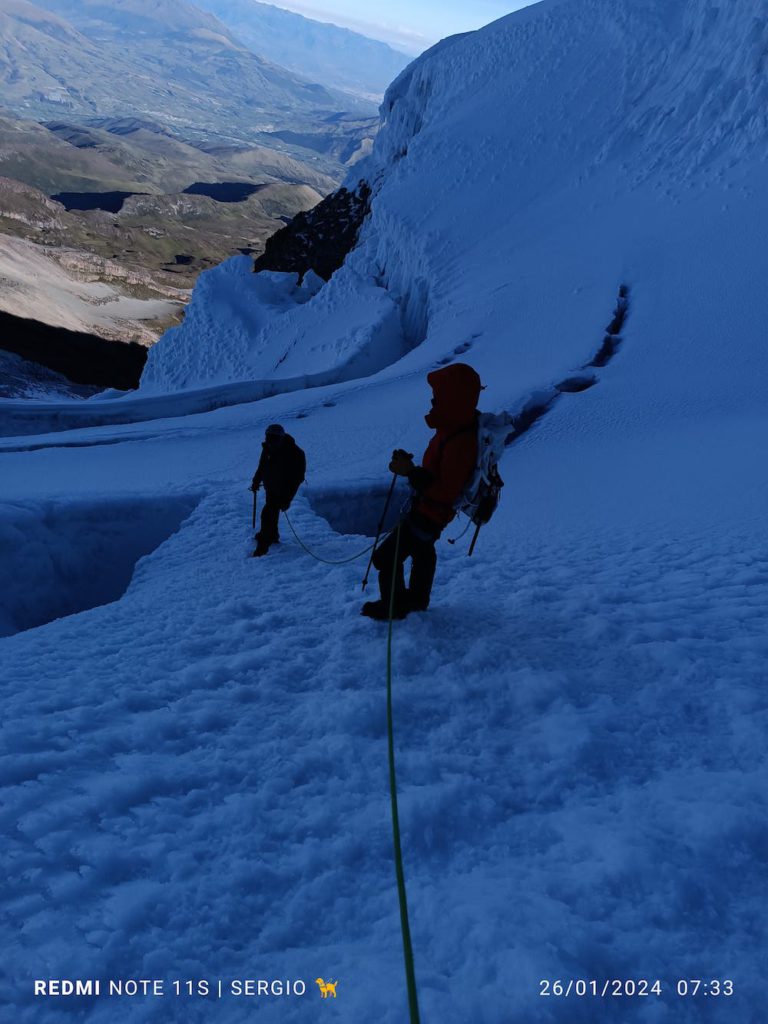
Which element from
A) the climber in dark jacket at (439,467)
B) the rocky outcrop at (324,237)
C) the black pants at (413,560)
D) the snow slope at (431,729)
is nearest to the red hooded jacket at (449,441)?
the climber in dark jacket at (439,467)

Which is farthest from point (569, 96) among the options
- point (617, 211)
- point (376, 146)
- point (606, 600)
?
point (606, 600)

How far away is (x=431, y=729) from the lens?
3148mm

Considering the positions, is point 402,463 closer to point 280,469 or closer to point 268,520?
point 280,469

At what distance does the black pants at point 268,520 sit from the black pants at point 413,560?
235cm

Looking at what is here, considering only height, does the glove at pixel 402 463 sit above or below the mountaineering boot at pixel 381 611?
above

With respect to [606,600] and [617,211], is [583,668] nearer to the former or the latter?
[606,600]

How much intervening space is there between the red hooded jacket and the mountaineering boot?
0.81 metres

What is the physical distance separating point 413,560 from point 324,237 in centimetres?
3480

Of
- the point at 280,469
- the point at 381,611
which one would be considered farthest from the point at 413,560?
the point at 280,469

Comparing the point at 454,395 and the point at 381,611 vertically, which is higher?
the point at 454,395

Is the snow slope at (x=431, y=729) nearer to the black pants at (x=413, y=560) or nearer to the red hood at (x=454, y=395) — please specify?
the black pants at (x=413, y=560)

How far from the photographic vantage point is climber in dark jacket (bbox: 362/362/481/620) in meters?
3.45

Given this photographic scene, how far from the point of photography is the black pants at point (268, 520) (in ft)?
20.5

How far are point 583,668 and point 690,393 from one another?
7.68 meters
